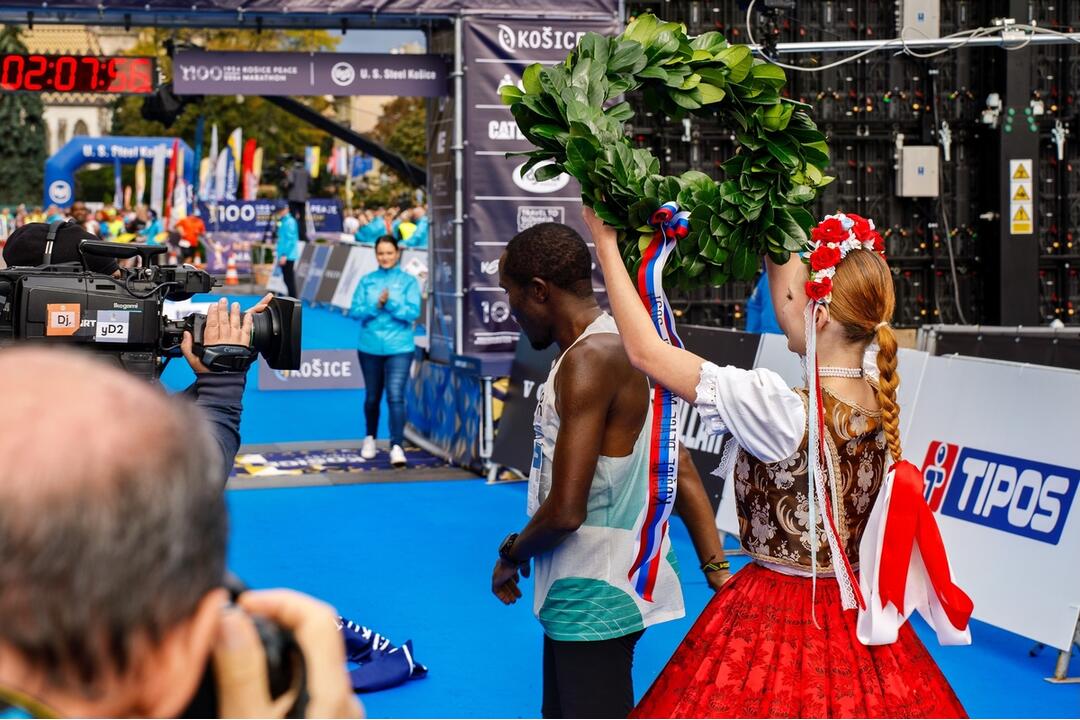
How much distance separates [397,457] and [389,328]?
1026mm

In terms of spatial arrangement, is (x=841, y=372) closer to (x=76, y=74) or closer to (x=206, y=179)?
(x=76, y=74)

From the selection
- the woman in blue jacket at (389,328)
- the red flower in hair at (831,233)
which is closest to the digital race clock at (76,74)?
the woman in blue jacket at (389,328)

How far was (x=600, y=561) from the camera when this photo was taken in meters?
3.29

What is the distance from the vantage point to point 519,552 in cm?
334

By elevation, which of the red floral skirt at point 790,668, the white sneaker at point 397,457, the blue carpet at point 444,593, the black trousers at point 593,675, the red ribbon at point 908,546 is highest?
the red ribbon at point 908,546

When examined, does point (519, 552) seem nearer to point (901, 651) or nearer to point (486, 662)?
point (901, 651)

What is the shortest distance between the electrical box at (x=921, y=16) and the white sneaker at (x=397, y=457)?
215 inches

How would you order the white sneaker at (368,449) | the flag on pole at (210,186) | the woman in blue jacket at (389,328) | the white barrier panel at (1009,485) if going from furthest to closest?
the flag on pole at (210,186) < the white sneaker at (368,449) < the woman in blue jacket at (389,328) < the white barrier panel at (1009,485)

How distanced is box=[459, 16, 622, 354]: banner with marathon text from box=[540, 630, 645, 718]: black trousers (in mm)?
6791

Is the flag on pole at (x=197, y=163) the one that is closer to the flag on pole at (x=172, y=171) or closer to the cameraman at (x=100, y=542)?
the flag on pole at (x=172, y=171)

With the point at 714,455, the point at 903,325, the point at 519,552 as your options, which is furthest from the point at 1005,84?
the point at 519,552

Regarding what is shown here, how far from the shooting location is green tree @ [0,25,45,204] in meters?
64.8

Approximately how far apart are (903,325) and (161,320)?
9913 mm

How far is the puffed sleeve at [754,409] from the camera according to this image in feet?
9.22
